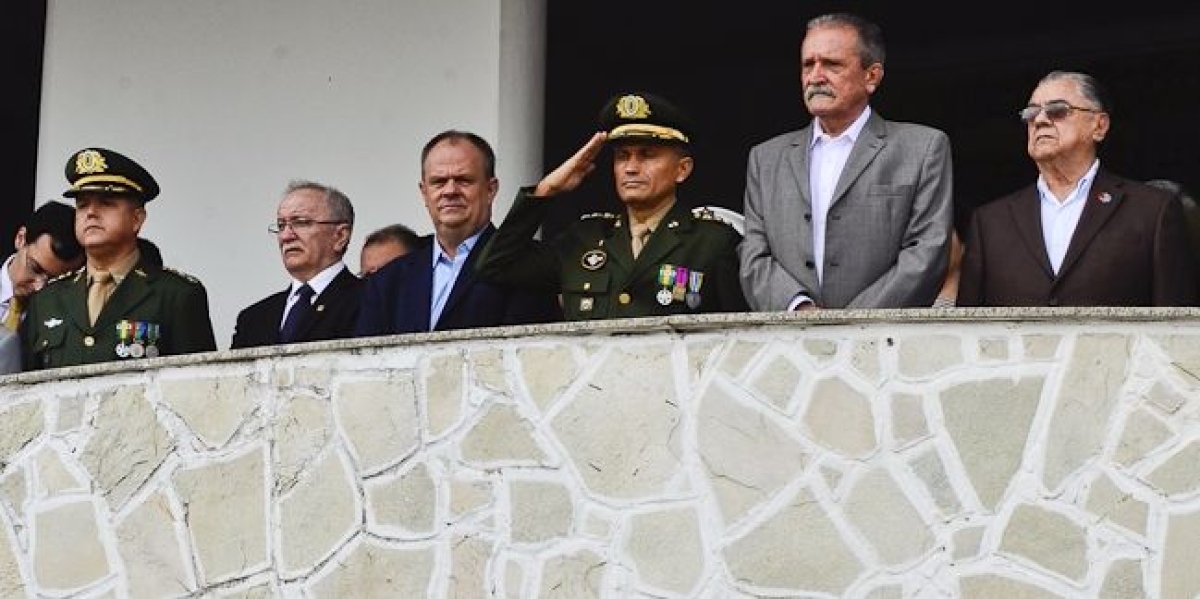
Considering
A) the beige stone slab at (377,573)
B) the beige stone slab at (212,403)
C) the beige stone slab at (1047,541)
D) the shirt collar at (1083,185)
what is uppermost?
the shirt collar at (1083,185)

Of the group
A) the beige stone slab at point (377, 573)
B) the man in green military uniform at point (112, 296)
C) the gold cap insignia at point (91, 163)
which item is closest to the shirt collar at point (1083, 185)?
the beige stone slab at point (377, 573)

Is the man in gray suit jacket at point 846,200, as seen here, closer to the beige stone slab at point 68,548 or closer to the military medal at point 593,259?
the military medal at point 593,259

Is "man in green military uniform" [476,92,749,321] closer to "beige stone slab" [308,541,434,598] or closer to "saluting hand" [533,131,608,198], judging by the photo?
"saluting hand" [533,131,608,198]

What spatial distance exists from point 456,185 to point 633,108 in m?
0.68

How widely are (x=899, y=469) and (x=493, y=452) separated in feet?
4.02

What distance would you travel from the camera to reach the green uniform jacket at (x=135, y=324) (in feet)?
28.7

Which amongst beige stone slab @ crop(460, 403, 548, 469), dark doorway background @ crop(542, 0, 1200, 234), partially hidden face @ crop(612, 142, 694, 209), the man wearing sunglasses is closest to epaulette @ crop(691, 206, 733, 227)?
partially hidden face @ crop(612, 142, 694, 209)

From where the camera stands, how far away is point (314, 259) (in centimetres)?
884

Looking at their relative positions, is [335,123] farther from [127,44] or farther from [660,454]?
[660,454]

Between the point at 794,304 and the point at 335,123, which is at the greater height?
the point at 335,123

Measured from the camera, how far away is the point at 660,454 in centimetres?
704

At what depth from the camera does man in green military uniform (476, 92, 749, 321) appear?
7.75 metres

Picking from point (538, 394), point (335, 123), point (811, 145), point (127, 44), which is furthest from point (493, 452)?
point (127, 44)

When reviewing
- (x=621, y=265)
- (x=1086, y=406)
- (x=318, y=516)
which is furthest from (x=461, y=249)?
(x=1086, y=406)
